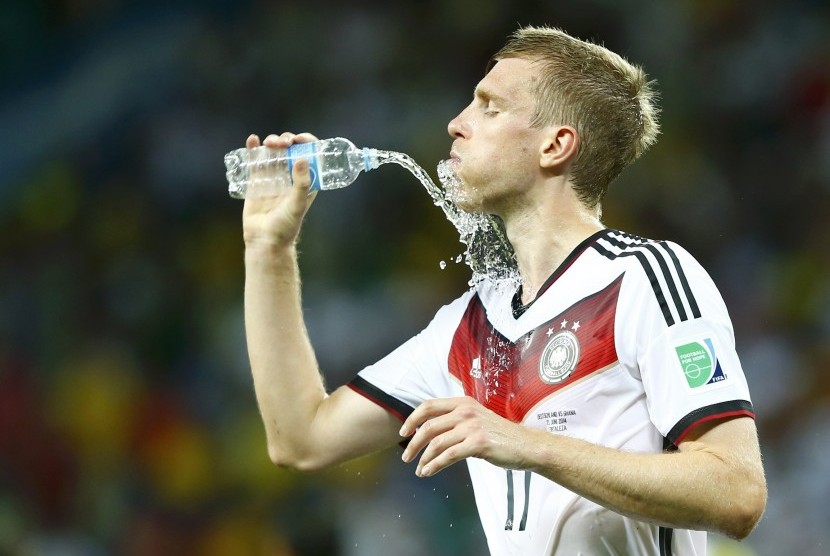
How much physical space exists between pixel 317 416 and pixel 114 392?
2.74m

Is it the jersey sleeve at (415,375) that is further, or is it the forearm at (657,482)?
the jersey sleeve at (415,375)

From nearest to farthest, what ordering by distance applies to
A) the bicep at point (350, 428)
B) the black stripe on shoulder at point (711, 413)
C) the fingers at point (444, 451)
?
the fingers at point (444, 451)
the black stripe on shoulder at point (711, 413)
the bicep at point (350, 428)

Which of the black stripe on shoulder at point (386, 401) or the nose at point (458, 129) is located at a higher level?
the nose at point (458, 129)

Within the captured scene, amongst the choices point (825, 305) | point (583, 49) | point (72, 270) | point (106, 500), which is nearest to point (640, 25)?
point (825, 305)

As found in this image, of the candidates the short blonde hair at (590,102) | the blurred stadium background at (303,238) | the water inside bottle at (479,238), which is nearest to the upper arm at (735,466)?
the water inside bottle at (479,238)

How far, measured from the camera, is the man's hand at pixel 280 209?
305cm

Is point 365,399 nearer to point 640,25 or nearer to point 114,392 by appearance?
point 114,392

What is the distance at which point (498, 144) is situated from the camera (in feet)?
10.2

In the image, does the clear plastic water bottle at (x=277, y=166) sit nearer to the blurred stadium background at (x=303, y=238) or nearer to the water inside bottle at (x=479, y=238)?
the water inside bottle at (x=479, y=238)

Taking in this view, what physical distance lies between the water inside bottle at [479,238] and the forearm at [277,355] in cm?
A: 54

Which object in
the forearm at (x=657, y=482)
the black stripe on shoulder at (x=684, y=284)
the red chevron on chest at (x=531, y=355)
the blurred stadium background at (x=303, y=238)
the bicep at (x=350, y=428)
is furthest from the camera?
the blurred stadium background at (x=303, y=238)

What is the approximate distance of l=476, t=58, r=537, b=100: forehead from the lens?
3.16 meters

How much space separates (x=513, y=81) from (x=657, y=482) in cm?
142

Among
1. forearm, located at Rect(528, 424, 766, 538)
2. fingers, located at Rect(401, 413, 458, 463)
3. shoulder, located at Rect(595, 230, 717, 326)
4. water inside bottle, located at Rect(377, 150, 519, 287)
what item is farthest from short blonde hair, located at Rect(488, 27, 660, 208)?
fingers, located at Rect(401, 413, 458, 463)
